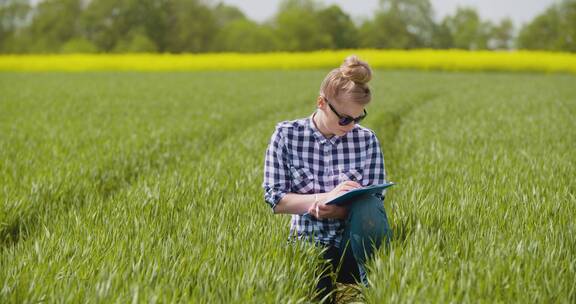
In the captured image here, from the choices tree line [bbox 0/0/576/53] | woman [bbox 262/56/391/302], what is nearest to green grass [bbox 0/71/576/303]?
woman [bbox 262/56/391/302]

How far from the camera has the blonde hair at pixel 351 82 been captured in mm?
2982

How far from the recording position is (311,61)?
39.5 meters

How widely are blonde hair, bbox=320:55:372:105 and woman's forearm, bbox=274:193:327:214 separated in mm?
522

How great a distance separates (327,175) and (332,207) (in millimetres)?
344

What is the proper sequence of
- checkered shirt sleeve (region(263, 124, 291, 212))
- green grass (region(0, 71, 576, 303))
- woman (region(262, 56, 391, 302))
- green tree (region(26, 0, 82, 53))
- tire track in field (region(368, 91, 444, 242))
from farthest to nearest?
green tree (region(26, 0, 82, 53))
tire track in field (region(368, 91, 444, 242))
checkered shirt sleeve (region(263, 124, 291, 212))
woman (region(262, 56, 391, 302))
green grass (region(0, 71, 576, 303))

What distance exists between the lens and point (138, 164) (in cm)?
645

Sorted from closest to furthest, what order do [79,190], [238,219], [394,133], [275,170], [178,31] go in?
[275,170] → [238,219] → [79,190] → [394,133] → [178,31]

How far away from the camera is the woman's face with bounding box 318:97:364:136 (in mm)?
3043

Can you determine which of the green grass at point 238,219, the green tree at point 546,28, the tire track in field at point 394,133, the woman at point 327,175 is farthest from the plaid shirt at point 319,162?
the green tree at point 546,28

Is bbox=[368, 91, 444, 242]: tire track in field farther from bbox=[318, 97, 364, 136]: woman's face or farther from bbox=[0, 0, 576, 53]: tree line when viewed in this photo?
bbox=[0, 0, 576, 53]: tree line

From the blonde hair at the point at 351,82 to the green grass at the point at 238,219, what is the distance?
795 mm

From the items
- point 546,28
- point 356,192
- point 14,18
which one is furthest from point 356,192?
point 546,28

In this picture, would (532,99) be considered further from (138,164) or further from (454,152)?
(138,164)

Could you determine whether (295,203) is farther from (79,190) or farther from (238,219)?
(79,190)
